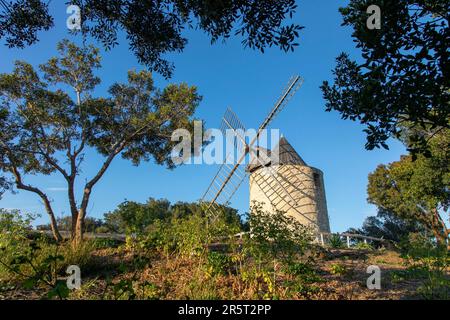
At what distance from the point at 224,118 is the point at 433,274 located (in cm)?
1896

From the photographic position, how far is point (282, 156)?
67.1 ft

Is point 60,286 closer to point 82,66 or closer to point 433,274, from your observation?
point 433,274

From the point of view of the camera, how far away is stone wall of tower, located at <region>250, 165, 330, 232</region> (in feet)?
61.1

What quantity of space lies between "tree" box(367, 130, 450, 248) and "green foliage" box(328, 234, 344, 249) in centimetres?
815

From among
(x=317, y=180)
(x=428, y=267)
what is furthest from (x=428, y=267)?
(x=317, y=180)

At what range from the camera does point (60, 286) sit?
3.44m

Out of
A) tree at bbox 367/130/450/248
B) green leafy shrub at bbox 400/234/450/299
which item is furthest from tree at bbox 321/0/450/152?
tree at bbox 367/130/450/248

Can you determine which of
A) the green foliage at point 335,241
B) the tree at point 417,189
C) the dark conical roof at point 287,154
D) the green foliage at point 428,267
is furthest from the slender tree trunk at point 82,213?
the tree at point 417,189

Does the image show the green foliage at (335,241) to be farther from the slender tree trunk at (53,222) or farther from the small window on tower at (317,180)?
the slender tree trunk at (53,222)

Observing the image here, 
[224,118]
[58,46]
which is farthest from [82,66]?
[224,118]

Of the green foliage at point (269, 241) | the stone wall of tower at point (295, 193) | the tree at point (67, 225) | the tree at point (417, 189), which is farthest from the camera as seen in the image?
the tree at point (67, 225)

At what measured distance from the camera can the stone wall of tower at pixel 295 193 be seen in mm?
18625

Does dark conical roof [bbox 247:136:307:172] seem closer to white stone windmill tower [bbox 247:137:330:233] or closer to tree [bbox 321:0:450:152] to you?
white stone windmill tower [bbox 247:137:330:233]

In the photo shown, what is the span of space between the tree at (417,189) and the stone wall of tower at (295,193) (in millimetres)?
7509
